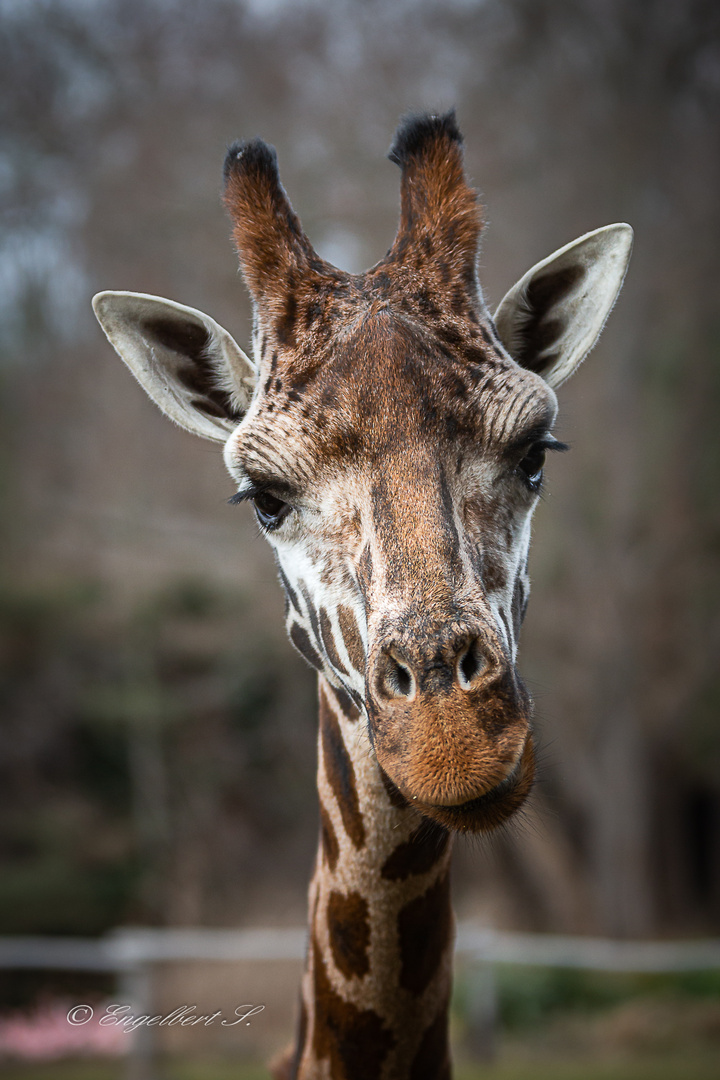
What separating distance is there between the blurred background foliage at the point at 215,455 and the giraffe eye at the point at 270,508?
13015mm

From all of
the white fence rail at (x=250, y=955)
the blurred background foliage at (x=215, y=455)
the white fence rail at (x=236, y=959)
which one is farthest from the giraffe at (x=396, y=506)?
the blurred background foliage at (x=215, y=455)

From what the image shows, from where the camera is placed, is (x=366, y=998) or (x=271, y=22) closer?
(x=366, y=998)

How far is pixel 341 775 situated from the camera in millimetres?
2762

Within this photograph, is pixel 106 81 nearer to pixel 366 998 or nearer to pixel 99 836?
pixel 99 836

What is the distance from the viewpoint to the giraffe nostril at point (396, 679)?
2.07 metres

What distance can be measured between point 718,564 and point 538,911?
7.77 m

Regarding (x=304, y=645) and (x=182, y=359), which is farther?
(x=182, y=359)

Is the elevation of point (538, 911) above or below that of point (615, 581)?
below

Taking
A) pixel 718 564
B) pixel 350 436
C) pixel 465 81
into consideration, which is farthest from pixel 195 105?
pixel 350 436

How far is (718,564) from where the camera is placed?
643 inches

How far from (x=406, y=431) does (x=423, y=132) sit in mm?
1179

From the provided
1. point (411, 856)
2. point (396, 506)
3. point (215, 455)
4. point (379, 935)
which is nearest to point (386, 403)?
point (396, 506)

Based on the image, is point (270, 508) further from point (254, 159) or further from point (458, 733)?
point (254, 159)

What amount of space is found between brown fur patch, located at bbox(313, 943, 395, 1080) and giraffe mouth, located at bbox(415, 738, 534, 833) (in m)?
1.02
